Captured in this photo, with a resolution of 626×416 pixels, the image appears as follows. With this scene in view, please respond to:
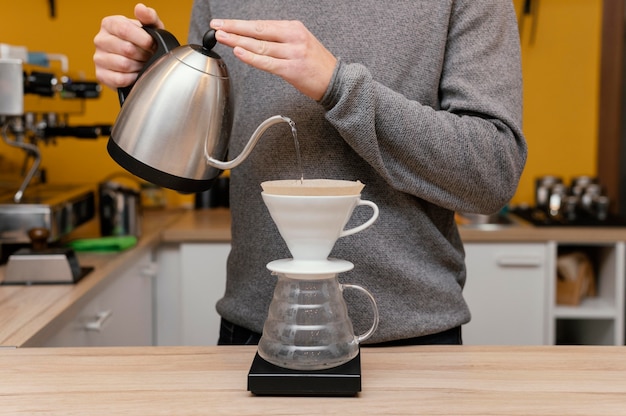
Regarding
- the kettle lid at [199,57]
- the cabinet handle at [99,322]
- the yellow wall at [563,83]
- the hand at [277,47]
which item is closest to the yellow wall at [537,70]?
the yellow wall at [563,83]

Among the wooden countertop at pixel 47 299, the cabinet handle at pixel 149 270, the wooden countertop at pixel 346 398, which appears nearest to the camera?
the wooden countertop at pixel 346 398

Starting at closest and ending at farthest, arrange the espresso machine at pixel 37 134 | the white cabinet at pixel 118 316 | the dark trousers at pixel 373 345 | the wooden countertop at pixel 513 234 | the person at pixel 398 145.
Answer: the person at pixel 398 145 < the dark trousers at pixel 373 345 < the white cabinet at pixel 118 316 < the espresso machine at pixel 37 134 < the wooden countertop at pixel 513 234

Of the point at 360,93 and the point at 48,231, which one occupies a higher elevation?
the point at 360,93

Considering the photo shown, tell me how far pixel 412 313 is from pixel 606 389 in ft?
1.02

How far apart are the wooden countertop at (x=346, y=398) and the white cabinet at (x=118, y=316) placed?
1.55 ft

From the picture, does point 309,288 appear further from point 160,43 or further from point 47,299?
point 47,299

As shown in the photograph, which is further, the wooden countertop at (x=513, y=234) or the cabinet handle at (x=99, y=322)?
the wooden countertop at (x=513, y=234)

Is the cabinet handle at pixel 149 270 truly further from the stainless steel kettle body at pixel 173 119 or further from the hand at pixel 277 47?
the hand at pixel 277 47

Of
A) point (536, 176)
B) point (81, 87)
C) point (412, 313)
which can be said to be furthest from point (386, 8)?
point (536, 176)

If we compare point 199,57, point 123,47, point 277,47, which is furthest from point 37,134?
point 277,47

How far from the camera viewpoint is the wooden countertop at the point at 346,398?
2.74ft

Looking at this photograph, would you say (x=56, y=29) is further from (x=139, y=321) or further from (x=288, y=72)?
(x=288, y=72)

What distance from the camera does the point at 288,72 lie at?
3.07ft

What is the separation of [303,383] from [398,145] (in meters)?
0.32
